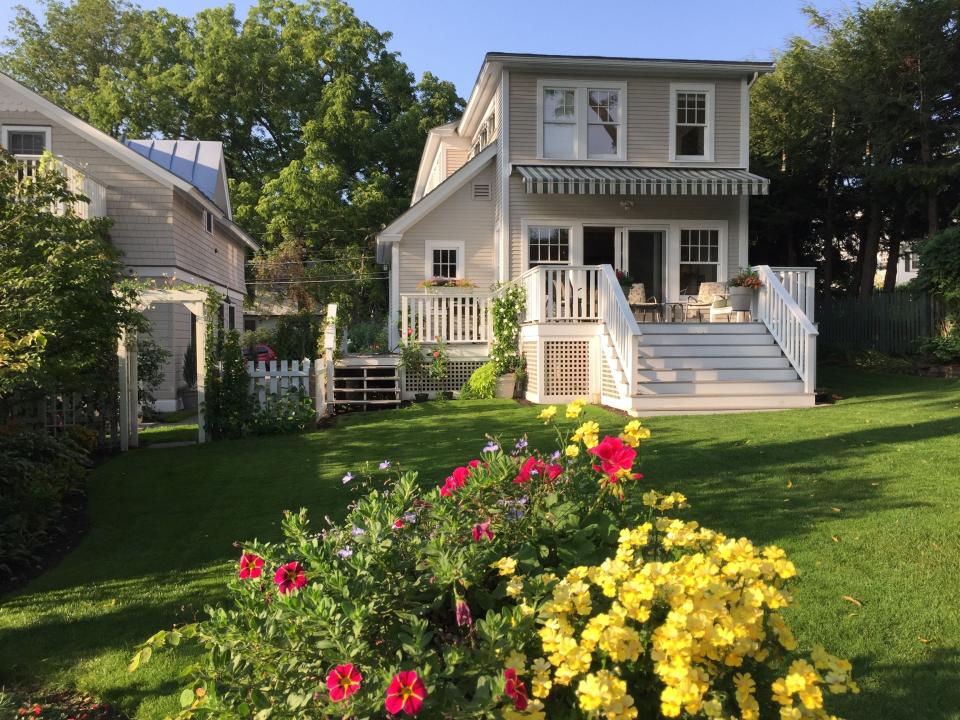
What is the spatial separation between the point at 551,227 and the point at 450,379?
385 cm

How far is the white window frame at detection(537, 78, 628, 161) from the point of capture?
14305 mm

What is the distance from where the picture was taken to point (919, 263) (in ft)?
50.6

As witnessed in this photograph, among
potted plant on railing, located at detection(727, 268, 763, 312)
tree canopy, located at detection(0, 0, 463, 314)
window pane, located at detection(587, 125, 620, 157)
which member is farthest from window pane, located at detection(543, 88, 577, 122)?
tree canopy, located at detection(0, 0, 463, 314)

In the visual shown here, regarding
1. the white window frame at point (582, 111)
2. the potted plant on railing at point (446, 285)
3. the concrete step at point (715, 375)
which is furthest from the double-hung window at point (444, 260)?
the concrete step at point (715, 375)

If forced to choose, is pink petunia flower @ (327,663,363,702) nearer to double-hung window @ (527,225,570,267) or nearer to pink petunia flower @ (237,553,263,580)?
pink petunia flower @ (237,553,263,580)

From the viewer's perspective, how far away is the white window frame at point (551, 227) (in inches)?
568

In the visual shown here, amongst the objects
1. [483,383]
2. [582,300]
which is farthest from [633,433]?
[483,383]

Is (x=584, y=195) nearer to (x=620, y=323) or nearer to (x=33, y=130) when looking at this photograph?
(x=620, y=323)

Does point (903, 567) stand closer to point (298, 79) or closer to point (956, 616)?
point (956, 616)

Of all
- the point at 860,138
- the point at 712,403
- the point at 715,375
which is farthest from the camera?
the point at 860,138

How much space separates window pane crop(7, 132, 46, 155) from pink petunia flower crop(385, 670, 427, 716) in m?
16.9

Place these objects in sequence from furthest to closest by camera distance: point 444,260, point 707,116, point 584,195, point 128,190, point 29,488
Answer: point 444,260, point 128,190, point 707,116, point 584,195, point 29,488

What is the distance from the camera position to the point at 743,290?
12.2 m

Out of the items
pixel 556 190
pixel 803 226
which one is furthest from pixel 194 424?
pixel 803 226
